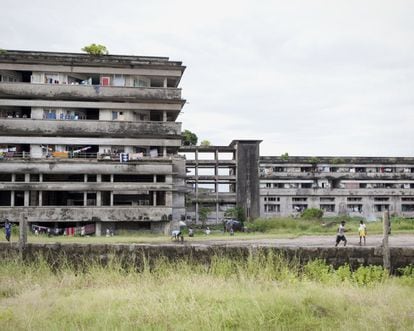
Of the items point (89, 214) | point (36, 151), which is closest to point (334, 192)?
point (89, 214)

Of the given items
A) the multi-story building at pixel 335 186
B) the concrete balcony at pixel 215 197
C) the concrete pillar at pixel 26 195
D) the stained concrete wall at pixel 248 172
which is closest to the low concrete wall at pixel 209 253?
the concrete pillar at pixel 26 195

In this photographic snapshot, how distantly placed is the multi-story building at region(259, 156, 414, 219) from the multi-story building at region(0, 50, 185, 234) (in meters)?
15.9

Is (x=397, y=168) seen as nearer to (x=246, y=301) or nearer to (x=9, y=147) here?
(x=9, y=147)

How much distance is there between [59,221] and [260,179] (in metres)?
24.4

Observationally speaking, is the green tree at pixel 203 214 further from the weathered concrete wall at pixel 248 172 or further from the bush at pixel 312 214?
the bush at pixel 312 214

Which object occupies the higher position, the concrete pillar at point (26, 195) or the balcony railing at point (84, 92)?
the balcony railing at point (84, 92)

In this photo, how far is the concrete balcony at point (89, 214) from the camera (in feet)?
139

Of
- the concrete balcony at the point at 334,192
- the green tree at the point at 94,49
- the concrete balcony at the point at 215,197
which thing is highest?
the green tree at the point at 94,49

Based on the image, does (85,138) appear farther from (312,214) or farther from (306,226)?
(312,214)

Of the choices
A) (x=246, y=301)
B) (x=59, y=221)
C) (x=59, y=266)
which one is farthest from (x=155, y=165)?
(x=246, y=301)

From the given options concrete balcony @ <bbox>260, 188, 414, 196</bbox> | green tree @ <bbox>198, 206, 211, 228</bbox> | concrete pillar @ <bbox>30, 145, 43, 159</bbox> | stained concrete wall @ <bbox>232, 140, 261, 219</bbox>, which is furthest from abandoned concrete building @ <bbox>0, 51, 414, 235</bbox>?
concrete balcony @ <bbox>260, 188, 414, 196</bbox>

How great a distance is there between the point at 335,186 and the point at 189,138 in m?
19.2

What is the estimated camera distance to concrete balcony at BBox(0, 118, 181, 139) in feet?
143

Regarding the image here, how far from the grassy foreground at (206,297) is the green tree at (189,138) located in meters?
43.9
